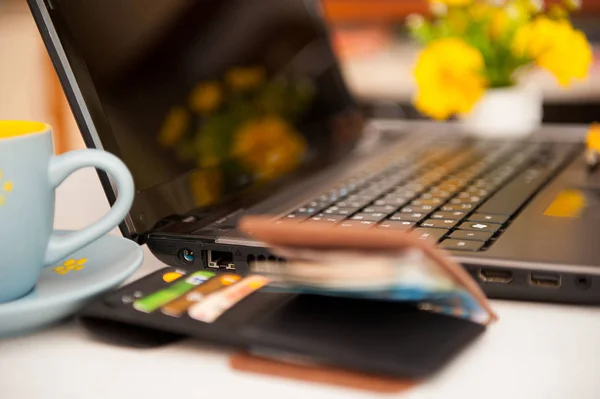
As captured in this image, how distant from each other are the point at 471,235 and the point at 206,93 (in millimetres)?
347

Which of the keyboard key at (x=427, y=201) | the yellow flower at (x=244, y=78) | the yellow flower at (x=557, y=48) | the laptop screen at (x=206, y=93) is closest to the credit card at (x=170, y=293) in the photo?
the laptop screen at (x=206, y=93)

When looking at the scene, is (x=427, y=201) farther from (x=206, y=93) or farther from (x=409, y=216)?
(x=206, y=93)

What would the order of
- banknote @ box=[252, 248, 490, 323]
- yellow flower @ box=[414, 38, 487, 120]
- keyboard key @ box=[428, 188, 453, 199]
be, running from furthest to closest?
yellow flower @ box=[414, 38, 487, 120] → keyboard key @ box=[428, 188, 453, 199] → banknote @ box=[252, 248, 490, 323]

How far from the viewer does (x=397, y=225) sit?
1.98 ft

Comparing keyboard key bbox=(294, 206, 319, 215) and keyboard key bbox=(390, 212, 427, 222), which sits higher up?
keyboard key bbox=(294, 206, 319, 215)

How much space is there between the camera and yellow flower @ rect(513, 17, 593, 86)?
1.03m

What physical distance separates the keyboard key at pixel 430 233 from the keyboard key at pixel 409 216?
0.09ft

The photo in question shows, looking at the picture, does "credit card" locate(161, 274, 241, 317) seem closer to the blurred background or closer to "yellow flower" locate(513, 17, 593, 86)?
"yellow flower" locate(513, 17, 593, 86)

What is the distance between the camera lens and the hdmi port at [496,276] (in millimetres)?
508

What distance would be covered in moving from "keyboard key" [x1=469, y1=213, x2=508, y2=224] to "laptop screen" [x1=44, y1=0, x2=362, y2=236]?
0.74 ft

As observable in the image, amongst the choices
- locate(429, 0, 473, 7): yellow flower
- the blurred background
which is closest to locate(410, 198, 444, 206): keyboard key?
locate(429, 0, 473, 7): yellow flower

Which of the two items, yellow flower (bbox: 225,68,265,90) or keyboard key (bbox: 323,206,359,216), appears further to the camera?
yellow flower (bbox: 225,68,265,90)

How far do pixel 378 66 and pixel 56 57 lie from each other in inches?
66.2

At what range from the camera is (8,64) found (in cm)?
231
